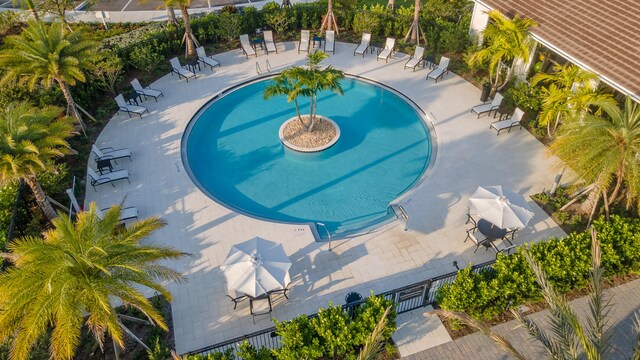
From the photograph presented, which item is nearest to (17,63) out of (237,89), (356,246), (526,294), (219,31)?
(237,89)

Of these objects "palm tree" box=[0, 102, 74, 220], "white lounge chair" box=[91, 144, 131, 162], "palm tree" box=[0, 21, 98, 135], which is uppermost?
"palm tree" box=[0, 21, 98, 135]

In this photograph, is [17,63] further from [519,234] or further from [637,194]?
[637,194]

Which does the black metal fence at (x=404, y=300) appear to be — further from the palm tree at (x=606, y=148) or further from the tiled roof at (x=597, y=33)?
the tiled roof at (x=597, y=33)

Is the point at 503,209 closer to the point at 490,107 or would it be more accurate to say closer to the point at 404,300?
the point at 404,300

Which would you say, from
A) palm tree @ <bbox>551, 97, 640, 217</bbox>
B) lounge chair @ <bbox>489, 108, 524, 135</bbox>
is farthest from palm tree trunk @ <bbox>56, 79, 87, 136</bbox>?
palm tree @ <bbox>551, 97, 640, 217</bbox>

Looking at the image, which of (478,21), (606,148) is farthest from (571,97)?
(478,21)

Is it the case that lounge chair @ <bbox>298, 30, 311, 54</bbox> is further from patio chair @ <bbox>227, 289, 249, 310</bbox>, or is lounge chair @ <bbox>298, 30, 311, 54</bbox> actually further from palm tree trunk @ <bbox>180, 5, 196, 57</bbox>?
patio chair @ <bbox>227, 289, 249, 310</bbox>
